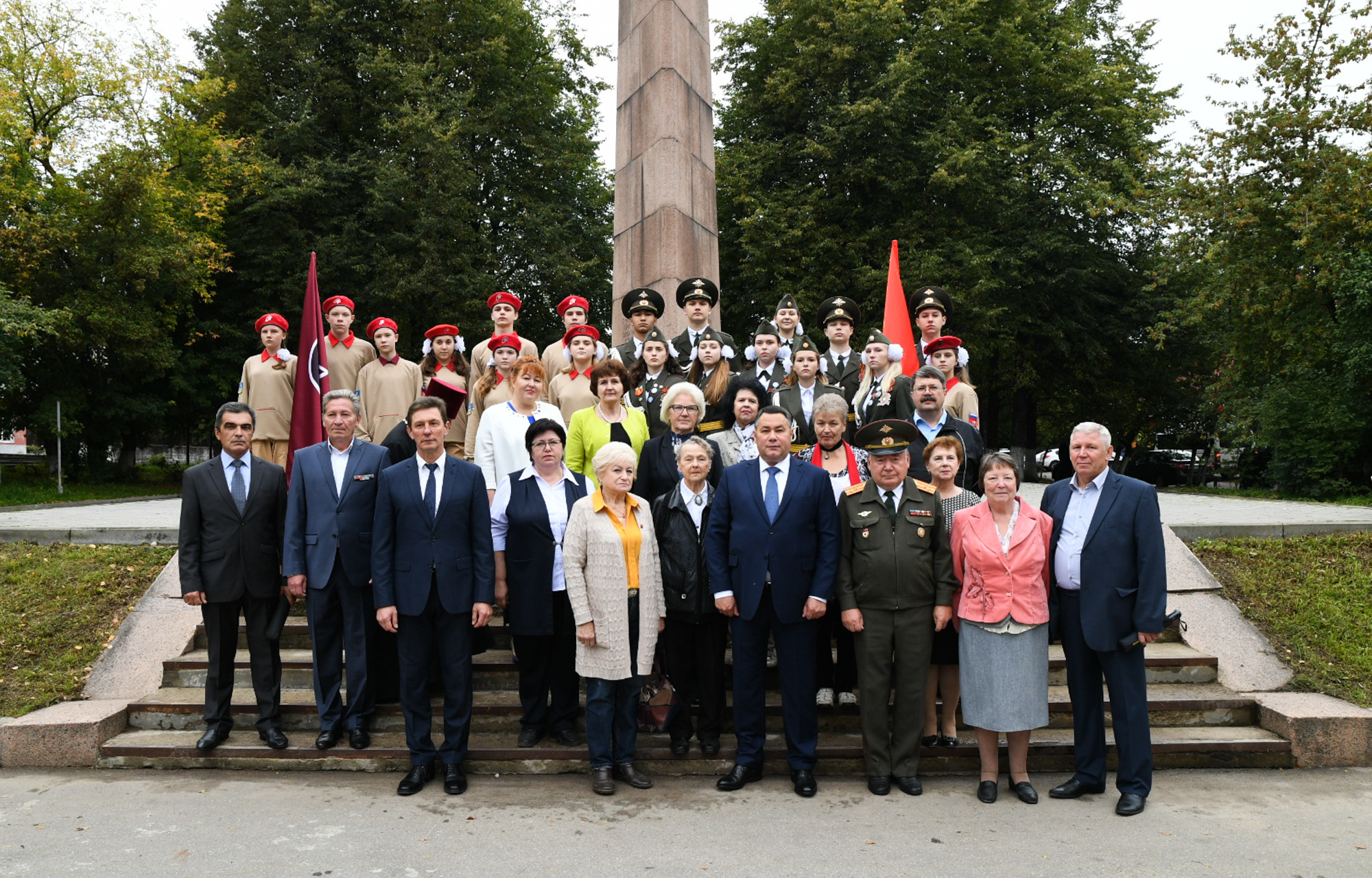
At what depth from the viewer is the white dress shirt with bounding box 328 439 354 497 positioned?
16.8 feet

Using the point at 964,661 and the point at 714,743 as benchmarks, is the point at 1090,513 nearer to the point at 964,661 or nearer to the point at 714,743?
the point at 964,661

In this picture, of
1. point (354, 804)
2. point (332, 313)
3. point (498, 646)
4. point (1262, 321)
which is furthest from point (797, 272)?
point (354, 804)

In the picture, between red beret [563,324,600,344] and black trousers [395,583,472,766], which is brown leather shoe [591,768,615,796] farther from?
red beret [563,324,600,344]

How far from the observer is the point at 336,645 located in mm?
5156

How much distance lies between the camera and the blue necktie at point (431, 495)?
480 cm

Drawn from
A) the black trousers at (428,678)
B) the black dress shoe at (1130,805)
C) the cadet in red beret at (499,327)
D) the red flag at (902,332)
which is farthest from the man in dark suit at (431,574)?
the red flag at (902,332)

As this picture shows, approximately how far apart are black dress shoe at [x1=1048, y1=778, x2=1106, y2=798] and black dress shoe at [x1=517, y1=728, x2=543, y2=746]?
279 centimetres

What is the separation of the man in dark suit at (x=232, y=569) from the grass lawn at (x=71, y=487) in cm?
1231

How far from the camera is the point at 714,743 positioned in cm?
503

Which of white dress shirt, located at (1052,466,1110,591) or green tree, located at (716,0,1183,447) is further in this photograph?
green tree, located at (716,0,1183,447)

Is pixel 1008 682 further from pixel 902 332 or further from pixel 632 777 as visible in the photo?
pixel 902 332

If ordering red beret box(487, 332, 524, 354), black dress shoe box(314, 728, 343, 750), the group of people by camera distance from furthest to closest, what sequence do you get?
red beret box(487, 332, 524, 354), black dress shoe box(314, 728, 343, 750), the group of people

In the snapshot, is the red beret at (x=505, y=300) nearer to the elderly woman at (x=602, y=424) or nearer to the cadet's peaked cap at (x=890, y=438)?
the elderly woman at (x=602, y=424)

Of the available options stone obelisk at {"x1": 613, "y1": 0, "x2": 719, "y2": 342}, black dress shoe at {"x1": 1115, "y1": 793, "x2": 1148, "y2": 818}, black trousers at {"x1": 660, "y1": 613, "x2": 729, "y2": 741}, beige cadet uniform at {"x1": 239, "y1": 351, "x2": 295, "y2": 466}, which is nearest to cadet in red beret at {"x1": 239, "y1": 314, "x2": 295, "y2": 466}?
beige cadet uniform at {"x1": 239, "y1": 351, "x2": 295, "y2": 466}
